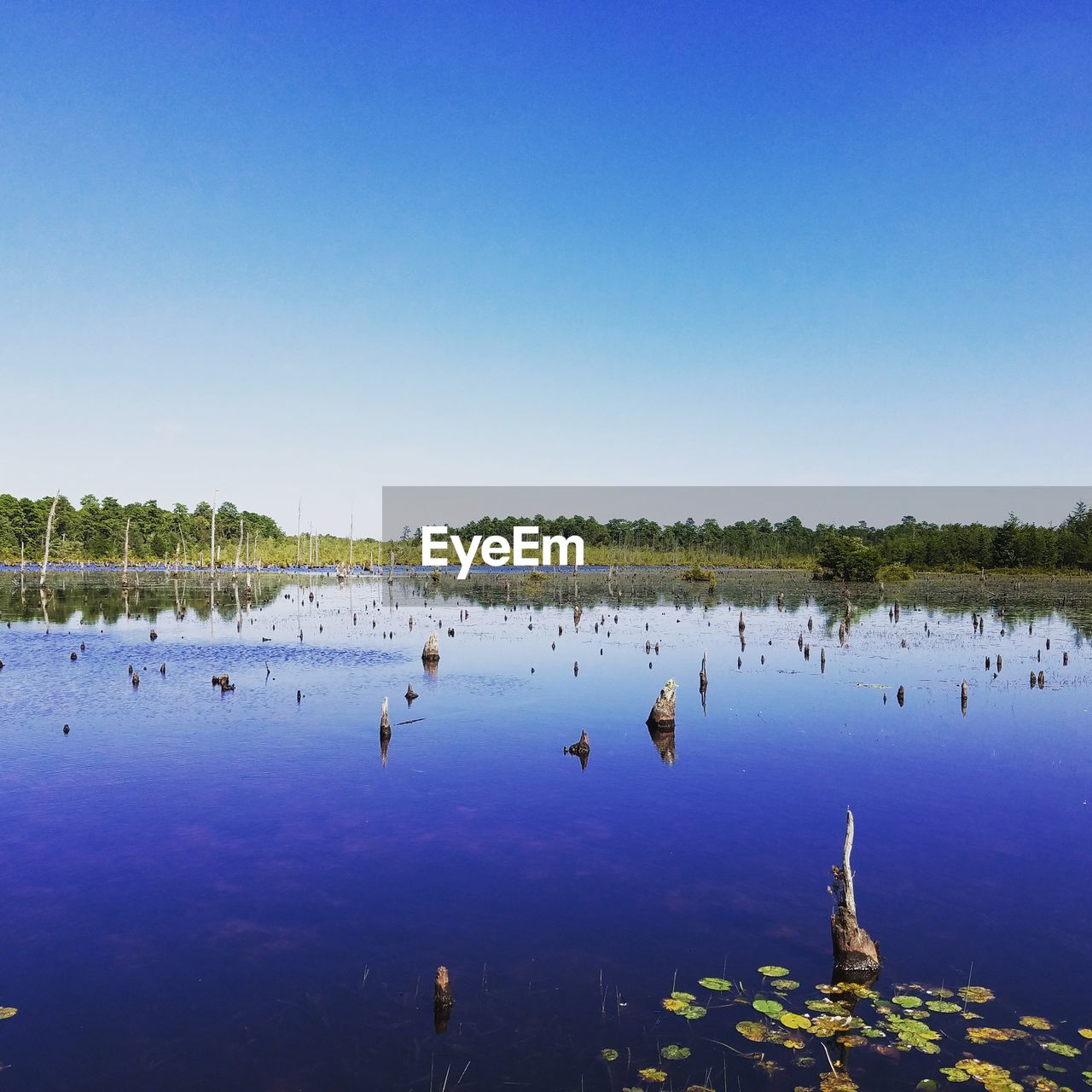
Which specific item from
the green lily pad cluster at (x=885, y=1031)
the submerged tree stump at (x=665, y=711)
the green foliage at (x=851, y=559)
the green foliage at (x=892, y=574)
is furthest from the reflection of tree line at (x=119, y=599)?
the green foliage at (x=892, y=574)

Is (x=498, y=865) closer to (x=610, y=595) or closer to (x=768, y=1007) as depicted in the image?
(x=768, y=1007)

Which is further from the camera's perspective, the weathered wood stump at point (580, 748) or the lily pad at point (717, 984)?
the weathered wood stump at point (580, 748)

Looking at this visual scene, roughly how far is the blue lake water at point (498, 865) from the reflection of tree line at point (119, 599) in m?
33.5

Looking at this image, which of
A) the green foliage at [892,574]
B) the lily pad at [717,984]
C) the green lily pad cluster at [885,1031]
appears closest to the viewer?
the green lily pad cluster at [885,1031]

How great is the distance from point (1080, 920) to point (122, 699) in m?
39.1

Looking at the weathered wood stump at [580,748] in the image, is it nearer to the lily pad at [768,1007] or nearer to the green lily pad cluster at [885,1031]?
the green lily pad cluster at [885,1031]

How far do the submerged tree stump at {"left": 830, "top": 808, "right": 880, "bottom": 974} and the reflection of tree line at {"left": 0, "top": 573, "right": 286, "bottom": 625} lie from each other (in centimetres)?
7283

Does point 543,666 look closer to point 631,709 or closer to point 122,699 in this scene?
point 631,709

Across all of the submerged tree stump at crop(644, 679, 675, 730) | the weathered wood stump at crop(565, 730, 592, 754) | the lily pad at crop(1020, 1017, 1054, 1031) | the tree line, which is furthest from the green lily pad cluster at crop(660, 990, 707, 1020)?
the tree line

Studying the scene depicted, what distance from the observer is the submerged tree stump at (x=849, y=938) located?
1523 cm

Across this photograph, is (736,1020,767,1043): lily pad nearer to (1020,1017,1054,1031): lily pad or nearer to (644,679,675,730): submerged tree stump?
(1020,1017,1054,1031): lily pad

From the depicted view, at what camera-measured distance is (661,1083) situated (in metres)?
11.9

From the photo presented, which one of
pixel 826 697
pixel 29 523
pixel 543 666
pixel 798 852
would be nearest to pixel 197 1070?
pixel 798 852

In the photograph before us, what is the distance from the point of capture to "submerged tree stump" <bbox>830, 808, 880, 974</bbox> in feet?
50.0
